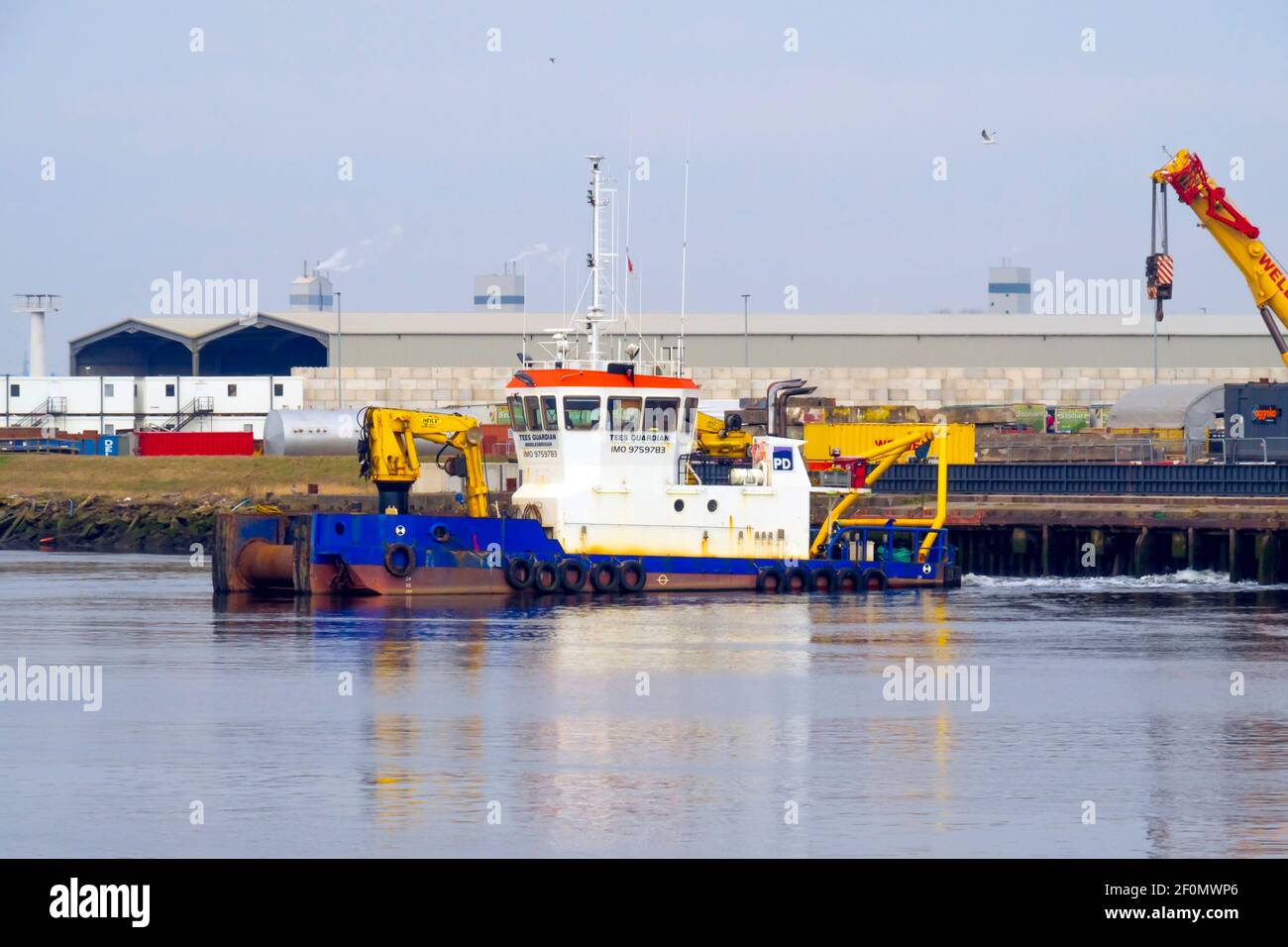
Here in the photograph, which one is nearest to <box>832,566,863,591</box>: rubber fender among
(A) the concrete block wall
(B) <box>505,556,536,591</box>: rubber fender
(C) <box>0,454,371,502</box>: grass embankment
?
(B) <box>505,556,536,591</box>: rubber fender

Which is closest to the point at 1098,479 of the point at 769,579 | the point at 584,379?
the point at 769,579

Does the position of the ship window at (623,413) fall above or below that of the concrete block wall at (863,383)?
below

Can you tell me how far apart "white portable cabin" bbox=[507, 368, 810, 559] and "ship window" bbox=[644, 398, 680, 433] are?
0.02 m

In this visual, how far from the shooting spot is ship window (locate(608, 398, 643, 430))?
3909 cm

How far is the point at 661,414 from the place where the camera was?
1560 inches

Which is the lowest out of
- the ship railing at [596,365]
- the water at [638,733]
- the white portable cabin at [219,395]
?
the water at [638,733]

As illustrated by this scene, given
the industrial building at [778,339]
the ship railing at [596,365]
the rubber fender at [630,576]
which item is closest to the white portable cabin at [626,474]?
the ship railing at [596,365]

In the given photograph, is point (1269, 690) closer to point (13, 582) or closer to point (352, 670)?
point (352, 670)

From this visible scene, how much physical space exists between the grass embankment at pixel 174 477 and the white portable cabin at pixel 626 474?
A: 2906 centimetres

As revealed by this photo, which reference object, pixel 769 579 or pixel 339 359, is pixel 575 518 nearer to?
pixel 769 579

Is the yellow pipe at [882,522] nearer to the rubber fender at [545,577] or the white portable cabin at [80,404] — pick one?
the rubber fender at [545,577]

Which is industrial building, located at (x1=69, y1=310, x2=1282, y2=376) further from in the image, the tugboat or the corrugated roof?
the tugboat

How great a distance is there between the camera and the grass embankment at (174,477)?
2739 inches
